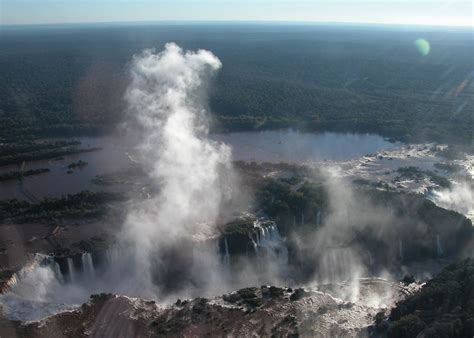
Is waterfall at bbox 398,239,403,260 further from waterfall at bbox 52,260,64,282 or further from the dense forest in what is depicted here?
the dense forest

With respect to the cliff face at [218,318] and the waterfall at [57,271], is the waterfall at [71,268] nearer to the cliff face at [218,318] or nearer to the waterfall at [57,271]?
the waterfall at [57,271]

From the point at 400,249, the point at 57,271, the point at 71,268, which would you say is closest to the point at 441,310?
the point at 400,249

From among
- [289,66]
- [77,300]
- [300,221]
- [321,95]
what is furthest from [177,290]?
[289,66]

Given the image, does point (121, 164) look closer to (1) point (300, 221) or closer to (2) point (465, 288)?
(1) point (300, 221)

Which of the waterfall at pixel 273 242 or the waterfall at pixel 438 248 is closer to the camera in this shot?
the waterfall at pixel 273 242

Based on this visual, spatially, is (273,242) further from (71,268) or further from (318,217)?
(71,268)

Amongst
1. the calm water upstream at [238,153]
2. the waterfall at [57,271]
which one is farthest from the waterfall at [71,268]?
the calm water upstream at [238,153]
